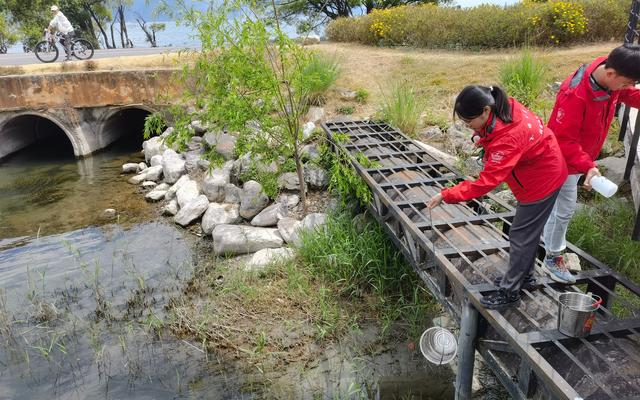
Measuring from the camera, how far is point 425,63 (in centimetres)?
1112

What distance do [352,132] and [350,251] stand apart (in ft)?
8.01

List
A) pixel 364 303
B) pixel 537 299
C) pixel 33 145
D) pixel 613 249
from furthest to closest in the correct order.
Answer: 1. pixel 33 145
2. pixel 364 303
3. pixel 613 249
4. pixel 537 299

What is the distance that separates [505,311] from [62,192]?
9.81 meters

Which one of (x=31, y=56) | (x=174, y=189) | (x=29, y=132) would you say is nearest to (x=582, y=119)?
Answer: (x=174, y=189)

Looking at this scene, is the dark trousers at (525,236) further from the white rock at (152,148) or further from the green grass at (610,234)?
the white rock at (152,148)

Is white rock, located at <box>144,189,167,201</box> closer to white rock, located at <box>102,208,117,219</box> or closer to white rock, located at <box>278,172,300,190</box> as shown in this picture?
white rock, located at <box>102,208,117,219</box>

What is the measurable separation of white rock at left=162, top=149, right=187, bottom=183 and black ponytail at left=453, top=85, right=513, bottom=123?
7589 millimetres

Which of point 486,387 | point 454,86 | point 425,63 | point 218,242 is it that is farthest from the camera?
point 425,63

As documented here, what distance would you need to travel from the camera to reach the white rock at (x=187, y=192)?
27.1 feet

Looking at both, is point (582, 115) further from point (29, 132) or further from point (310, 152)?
point (29, 132)

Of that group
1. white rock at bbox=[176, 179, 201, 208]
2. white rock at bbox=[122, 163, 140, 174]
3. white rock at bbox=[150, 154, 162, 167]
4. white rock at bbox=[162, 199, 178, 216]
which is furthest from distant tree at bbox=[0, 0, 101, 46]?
white rock at bbox=[162, 199, 178, 216]

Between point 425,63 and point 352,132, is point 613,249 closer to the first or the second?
point 352,132

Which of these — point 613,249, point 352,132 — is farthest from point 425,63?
point 613,249

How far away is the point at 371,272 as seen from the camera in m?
5.39
